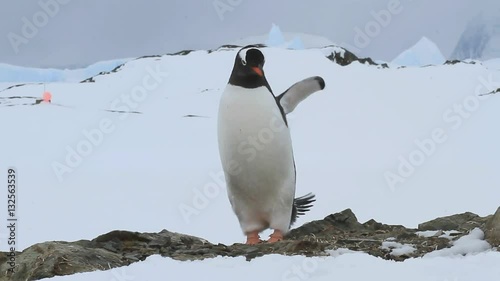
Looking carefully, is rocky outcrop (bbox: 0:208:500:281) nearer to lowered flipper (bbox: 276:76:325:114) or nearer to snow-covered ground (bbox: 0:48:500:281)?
snow-covered ground (bbox: 0:48:500:281)

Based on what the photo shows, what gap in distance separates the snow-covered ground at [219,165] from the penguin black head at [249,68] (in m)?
2.05

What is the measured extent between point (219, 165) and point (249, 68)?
961 centimetres

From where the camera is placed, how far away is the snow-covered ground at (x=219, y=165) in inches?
336

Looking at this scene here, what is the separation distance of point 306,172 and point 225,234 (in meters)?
5.48

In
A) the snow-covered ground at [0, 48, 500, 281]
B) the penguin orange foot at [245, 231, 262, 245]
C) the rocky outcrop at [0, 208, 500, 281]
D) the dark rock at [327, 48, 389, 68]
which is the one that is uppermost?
the dark rock at [327, 48, 389, 68]

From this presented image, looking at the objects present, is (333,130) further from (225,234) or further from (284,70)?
(225,234)

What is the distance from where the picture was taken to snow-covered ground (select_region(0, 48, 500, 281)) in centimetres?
855

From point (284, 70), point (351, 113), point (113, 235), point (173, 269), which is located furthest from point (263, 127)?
point (284, 70)

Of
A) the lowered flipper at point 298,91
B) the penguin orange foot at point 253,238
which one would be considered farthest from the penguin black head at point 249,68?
the penguin orange foot at point 253,238

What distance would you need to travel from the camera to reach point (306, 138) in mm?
20328

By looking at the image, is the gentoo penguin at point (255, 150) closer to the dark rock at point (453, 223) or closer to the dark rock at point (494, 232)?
the dark rock at point (453, 223)

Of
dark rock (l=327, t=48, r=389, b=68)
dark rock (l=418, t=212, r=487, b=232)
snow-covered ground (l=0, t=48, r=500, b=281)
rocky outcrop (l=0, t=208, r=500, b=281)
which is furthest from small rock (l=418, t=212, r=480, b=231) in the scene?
dark rock (l=327, t=48, r=389, b=68)

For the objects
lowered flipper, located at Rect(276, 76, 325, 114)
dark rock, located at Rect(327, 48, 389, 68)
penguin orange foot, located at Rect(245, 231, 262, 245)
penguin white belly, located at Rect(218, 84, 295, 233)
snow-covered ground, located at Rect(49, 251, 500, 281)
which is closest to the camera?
snow-covered ground, located at Rect(49, 251, 500, 281)

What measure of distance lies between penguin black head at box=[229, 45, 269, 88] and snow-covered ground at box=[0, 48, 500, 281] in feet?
6.74
